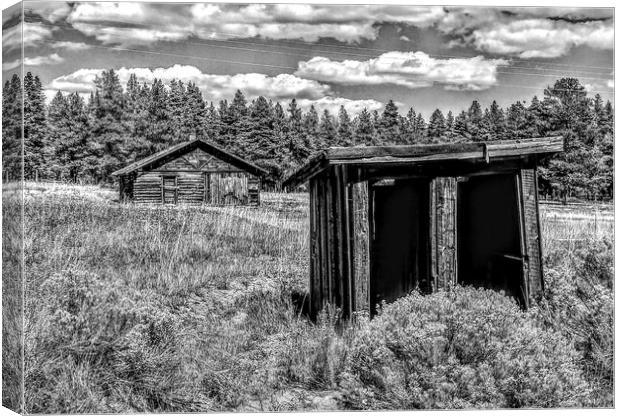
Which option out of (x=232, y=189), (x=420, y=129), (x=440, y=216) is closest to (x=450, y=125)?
(x=420, y=129)

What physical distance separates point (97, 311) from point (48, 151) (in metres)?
1.51

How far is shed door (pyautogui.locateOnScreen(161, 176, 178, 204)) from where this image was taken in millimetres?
7367

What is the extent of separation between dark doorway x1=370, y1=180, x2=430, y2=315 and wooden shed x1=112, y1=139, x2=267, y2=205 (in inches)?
51.6

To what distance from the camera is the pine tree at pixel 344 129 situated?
20.9 feet

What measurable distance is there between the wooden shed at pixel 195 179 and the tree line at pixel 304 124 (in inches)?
15.7

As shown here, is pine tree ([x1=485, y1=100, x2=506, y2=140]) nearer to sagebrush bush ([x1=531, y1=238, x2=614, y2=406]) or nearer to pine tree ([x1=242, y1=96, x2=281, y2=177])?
sagebrush bush ([x1=531, y1=238, x2=614, y2=406])

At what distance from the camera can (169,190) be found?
7805 mm

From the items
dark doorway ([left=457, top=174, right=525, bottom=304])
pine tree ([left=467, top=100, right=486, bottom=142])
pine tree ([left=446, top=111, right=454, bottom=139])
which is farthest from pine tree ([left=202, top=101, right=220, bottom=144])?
dark doorway ([left=457, top=174, right=525, bottom=304])

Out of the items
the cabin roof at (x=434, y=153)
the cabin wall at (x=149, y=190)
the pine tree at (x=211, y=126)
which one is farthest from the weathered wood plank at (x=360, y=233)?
the cabin wall at (x=149, y=190)

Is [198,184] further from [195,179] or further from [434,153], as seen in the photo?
[434,153]

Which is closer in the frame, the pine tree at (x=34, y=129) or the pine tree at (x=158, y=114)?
the pine tree at (x=34, y=129)

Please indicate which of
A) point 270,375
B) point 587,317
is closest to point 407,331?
point 270,375

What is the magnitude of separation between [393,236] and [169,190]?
8.03ft

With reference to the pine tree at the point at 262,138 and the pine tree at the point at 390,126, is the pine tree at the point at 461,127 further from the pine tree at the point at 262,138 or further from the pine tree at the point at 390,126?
the pine tree at the point at 262,138
